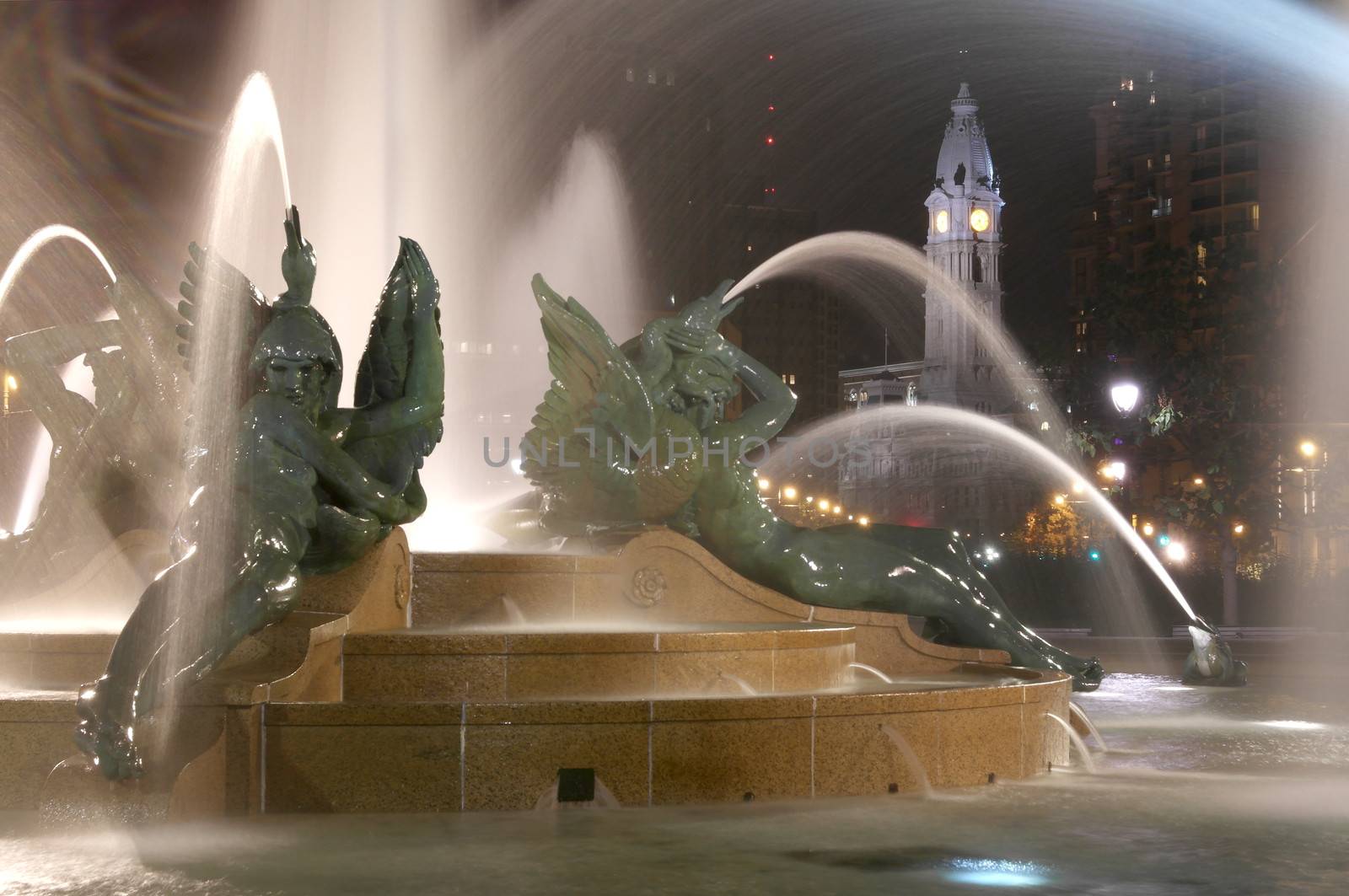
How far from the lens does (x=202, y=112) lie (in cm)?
2328

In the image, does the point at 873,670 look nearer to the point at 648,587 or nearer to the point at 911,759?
the point at 648,587

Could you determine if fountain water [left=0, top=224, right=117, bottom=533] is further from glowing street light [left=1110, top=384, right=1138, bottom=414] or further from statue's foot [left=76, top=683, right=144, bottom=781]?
glowing street light [left=1110, top=384, right=1138, bottom=414]

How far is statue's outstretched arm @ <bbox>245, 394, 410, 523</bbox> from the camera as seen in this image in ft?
29.2

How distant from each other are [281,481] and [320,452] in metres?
0.29

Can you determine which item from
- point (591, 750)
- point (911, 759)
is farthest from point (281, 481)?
point (911, 759)

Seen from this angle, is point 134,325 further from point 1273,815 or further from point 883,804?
point 1273,815

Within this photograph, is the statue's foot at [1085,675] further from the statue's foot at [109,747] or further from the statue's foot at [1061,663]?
the statue's foot at [109,747]

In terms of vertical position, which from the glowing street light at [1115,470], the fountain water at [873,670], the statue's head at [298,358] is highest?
the glowing street light at [1115,470]

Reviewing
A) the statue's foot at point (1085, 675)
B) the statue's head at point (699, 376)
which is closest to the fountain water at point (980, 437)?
the statue's foot at point (1085, 675)

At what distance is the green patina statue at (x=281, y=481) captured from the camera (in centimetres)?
786

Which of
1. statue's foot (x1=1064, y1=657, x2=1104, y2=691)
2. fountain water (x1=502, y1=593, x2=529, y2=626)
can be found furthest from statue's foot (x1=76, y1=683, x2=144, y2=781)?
statue's foot (x1=1064, y1=657, x2=1104, y2=691)

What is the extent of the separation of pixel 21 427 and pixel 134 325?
22.4 m

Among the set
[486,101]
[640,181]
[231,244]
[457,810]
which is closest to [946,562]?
[457,810]

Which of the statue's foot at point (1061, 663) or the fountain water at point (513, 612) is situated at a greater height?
the fountain water at point (513, 612)
